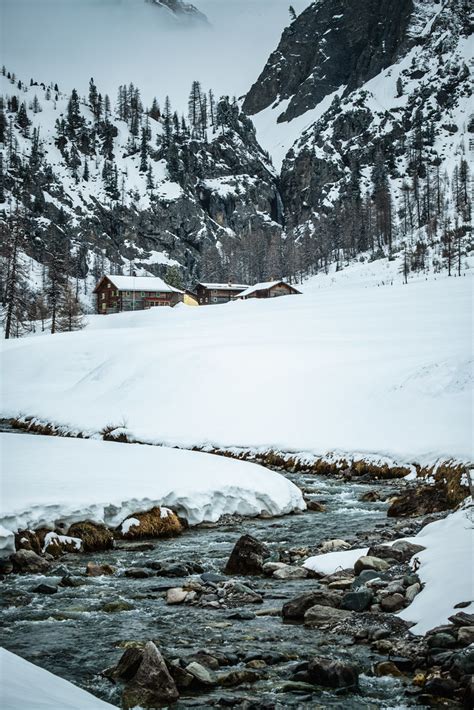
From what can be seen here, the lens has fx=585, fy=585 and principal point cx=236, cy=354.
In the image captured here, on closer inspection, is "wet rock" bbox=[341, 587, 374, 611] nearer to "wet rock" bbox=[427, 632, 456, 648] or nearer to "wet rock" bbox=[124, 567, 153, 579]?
"wet rock" bbox=[427, 632, 456, 648]

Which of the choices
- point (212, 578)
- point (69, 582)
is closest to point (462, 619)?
point (212, 578)

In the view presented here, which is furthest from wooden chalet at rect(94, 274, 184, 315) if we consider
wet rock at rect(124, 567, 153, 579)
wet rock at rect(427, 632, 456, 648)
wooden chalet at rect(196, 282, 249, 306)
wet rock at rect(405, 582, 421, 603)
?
wet rock at rect(427, 632, 456, 648)

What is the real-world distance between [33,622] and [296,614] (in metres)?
3.78

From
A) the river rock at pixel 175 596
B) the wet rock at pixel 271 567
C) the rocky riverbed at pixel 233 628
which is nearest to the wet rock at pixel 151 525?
the rocky riverbed at pixel 233 628

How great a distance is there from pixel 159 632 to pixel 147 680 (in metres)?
1.71

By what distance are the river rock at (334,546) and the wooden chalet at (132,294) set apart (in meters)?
98.5

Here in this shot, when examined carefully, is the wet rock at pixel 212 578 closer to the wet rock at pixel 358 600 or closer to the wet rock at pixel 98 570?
the wet rock at pixel 98 570

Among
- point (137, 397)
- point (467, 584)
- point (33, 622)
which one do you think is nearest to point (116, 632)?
point (33, 622)

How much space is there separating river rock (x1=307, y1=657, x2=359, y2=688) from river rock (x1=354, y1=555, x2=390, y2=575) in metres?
3.40

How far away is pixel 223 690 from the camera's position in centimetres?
639

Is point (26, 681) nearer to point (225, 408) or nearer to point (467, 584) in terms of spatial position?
point (467, 584)

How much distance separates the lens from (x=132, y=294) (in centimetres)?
10850

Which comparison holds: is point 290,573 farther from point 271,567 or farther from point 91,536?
point 91,536

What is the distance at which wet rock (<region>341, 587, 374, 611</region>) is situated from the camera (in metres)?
8.46
